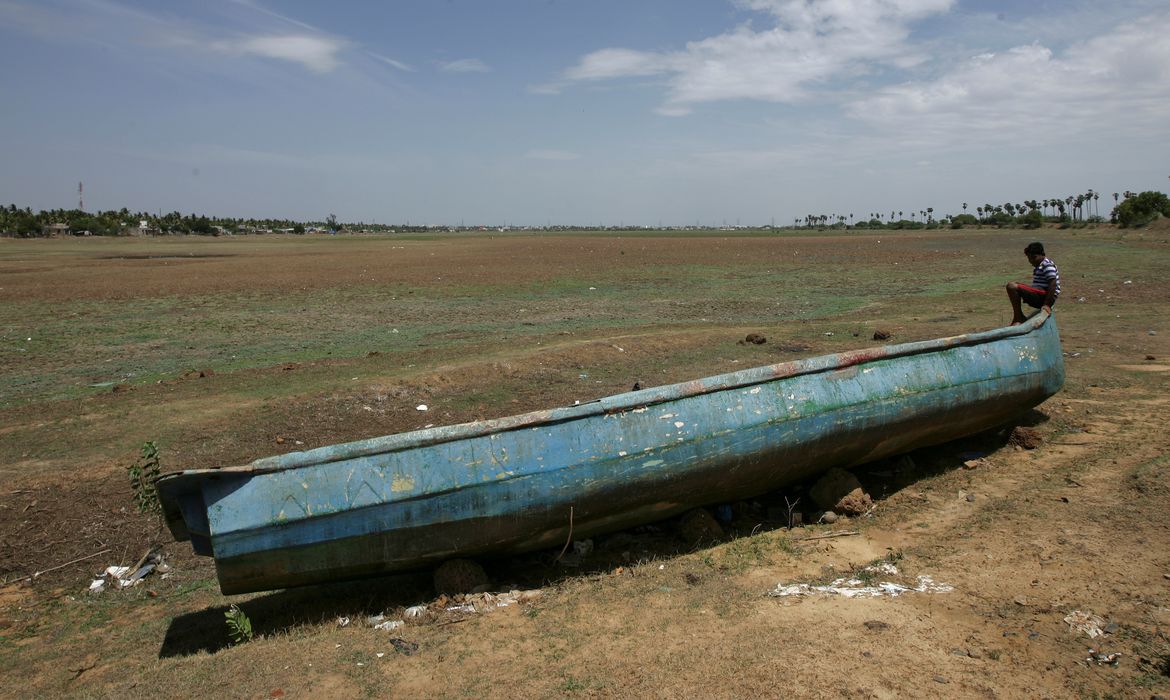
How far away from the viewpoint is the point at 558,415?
4609mm

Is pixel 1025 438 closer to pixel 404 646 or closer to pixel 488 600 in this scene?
pixel 488 600

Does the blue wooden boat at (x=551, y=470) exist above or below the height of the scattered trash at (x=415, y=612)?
above

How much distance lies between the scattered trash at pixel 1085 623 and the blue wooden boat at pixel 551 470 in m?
1.91

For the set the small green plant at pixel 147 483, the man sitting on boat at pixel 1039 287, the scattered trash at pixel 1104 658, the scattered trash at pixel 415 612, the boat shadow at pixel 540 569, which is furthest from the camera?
the man sitting on boat at pixel 1039 287

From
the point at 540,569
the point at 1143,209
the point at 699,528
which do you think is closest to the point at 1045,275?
the point at 699,528

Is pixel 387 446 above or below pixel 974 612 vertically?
above

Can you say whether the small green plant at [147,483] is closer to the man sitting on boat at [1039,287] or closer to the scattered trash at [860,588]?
the scattered trash at [860,588]

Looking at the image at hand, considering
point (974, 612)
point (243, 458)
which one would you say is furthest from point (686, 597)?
point (243, 458)

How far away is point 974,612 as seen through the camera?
363cm

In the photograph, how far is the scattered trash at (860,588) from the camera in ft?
12.8

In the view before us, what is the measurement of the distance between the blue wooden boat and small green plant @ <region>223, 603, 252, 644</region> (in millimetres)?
162

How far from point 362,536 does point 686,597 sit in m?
1.92

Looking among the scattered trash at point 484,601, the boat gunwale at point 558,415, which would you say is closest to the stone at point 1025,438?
the boat gunwale at point 558,415

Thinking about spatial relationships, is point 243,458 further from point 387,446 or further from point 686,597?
point 686,597
